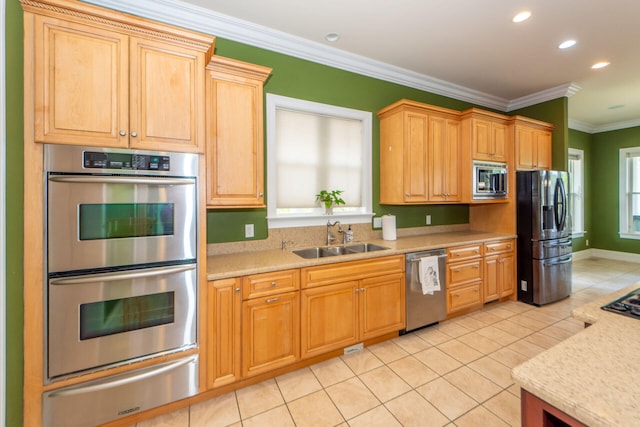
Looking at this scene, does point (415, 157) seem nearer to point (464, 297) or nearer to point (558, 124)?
point (464, 297)

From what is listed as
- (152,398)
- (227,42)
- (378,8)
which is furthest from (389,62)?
(152,398)

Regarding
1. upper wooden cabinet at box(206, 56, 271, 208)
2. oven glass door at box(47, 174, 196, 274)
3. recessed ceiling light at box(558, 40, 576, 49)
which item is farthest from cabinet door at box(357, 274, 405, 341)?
recessed ceiling light at box(558, 40, 576, 49)

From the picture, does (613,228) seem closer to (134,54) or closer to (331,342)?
(331,342)

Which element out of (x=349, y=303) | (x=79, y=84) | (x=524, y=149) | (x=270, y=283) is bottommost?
(x=349, y=303)

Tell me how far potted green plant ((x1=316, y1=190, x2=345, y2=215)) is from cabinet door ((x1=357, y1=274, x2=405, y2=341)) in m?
0.88

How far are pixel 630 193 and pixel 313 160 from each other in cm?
710

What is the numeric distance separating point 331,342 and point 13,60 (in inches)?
107

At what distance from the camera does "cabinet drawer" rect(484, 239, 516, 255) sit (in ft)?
11.5

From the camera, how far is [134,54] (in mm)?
1739

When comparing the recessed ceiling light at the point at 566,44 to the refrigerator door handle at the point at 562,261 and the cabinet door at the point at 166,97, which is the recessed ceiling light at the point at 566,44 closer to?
the refrigerator door handle at the point at 562,261

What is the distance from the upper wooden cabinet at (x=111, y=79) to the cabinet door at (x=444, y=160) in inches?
102

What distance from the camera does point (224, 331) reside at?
199 cm

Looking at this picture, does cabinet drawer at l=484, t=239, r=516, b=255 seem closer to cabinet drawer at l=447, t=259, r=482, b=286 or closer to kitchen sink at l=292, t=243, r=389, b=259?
cabinet drawer at l=447, t=259, r=482, b=286

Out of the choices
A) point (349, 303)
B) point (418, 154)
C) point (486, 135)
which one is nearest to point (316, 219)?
point (349, 303)
